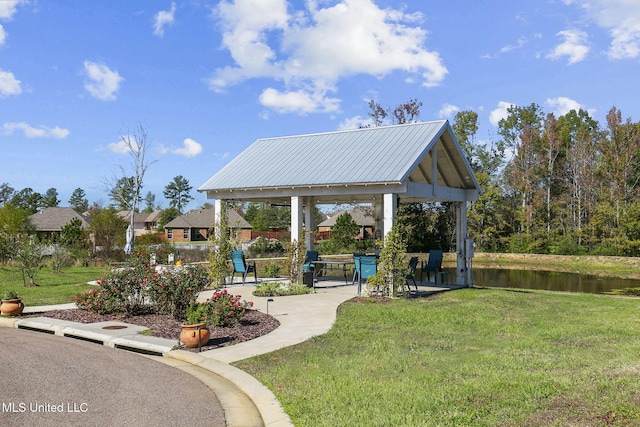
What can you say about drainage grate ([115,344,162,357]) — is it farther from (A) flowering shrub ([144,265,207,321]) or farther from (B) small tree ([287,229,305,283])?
(B) small tree ([287,229,305,283])

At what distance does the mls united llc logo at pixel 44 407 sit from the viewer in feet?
16.8

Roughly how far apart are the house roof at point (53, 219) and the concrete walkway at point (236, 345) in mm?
45327

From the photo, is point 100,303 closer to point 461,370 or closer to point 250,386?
point 250,386

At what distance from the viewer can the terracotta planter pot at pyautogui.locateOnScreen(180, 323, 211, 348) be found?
304 inches

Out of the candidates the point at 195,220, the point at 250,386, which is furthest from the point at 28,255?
the point at 195,220

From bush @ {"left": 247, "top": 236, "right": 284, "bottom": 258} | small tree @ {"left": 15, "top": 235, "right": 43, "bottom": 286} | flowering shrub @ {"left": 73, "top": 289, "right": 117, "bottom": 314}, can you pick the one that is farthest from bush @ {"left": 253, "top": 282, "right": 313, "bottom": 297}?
bush @ {"left": 247, "top": 236, "right": 284, "bottom": 258}

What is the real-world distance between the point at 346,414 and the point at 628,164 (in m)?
36.8

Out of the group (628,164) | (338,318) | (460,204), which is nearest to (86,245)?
(460,204)

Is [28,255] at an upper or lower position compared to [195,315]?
upper

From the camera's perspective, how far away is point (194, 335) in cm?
771

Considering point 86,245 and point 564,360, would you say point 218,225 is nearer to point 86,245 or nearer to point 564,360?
point 564,360

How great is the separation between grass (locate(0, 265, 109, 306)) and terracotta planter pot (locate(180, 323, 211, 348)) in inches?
262

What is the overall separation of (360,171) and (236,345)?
25.6 ft

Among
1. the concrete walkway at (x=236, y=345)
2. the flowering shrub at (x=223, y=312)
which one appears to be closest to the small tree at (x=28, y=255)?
the concrete walkway at (x=236, y=345)
